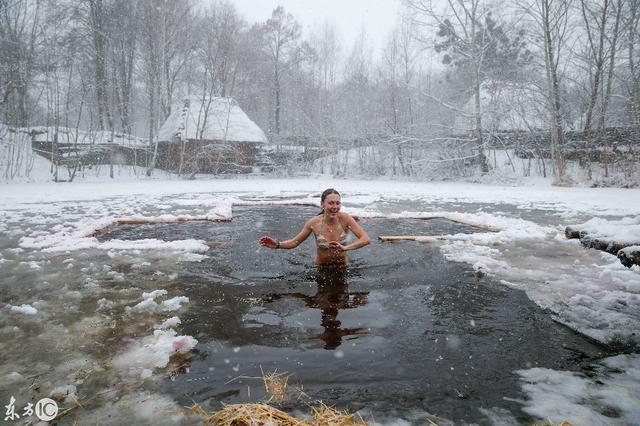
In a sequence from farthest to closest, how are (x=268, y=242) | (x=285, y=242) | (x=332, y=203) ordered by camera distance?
(x=285, y=242)
(x=332, y=203)
(x=268, y=242)

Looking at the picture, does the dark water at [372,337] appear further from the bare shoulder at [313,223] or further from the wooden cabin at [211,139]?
the wooden cabin at [211,139]

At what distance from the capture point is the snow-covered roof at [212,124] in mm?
22828

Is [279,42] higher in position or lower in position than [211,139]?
higher

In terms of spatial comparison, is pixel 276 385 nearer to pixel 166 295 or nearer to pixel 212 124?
pixel 166 295

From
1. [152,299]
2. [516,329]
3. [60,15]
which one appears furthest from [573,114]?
[60,15]

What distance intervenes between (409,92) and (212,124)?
1236cm

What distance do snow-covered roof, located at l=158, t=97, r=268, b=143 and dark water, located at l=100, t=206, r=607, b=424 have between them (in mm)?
19390

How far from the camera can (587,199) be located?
1092 centimetres

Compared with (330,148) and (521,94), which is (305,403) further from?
(330,148)

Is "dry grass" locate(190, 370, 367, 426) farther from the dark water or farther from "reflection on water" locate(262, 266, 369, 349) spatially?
"reflection on water" locate(262, 266, 369, 349)

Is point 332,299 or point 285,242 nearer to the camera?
point 332,299

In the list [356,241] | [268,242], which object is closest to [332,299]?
[268,242]

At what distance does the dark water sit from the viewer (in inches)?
85.7

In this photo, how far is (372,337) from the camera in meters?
2.95
